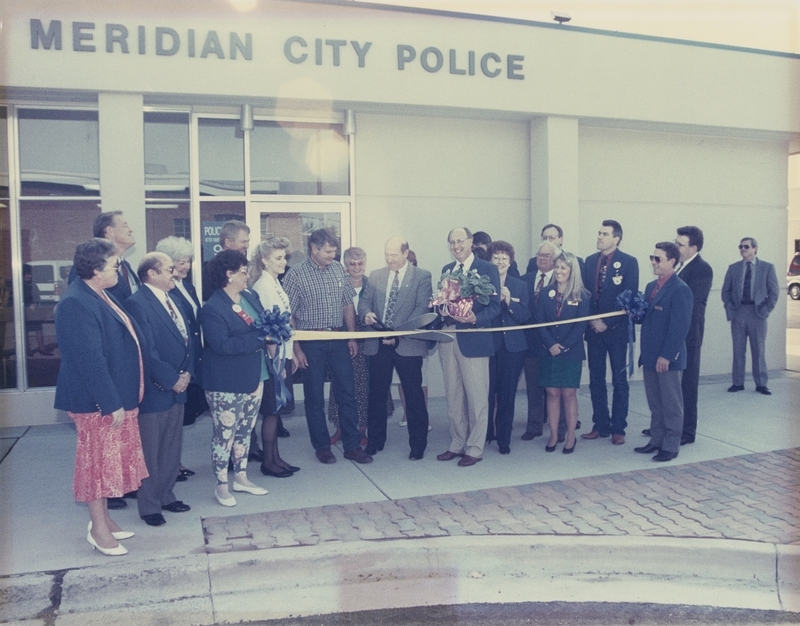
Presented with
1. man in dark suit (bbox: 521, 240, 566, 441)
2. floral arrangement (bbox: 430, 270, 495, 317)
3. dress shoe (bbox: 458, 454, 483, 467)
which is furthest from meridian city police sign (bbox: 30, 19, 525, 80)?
dress shoe (bbox: 458, 454, 483, 467)

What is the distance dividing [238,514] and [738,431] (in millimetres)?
5004

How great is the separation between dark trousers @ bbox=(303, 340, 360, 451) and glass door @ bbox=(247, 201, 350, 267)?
2.86 metres

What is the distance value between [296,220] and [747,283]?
564 cm

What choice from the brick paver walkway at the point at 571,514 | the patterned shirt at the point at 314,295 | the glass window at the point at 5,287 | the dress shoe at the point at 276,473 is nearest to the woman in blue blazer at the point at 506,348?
the brick paver walkway at the point at 571,514

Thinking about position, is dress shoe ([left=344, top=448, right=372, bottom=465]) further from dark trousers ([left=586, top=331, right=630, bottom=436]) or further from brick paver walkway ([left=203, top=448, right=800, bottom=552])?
dark trousers ([left=586, top=331, right=630, bottom=436])

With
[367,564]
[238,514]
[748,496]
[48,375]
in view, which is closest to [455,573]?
[367,564]

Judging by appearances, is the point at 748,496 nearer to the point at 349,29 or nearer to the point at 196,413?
the point at 196,413

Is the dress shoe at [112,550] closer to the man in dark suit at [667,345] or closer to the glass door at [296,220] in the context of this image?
the man in dark suit at [667,345]

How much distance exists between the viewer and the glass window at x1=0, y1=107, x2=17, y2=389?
8.64 m

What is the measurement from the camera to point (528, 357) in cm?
765

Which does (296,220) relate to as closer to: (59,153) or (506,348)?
(59,153)

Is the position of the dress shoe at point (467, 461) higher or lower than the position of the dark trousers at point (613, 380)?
lower

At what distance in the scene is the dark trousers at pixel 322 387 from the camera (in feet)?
22.2

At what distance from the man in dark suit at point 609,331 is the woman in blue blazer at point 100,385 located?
14.3 ft
